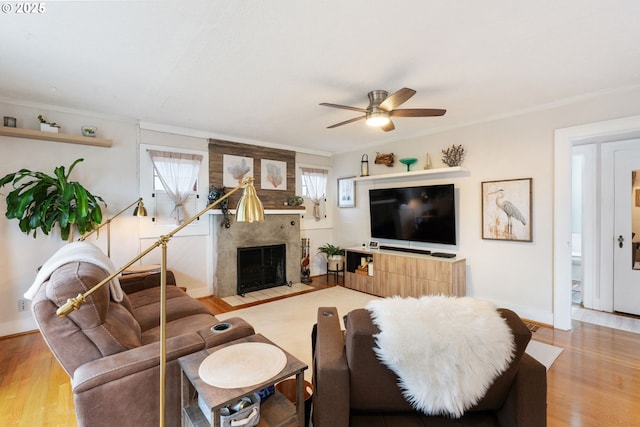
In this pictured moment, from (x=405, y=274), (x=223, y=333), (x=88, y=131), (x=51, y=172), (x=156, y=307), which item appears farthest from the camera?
(x=405, y=274)

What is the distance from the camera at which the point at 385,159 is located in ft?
16.1

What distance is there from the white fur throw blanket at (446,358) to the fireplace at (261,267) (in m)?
3.85

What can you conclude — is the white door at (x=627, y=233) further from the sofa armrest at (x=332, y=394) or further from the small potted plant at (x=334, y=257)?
the sofa armrest at (x=332, y=394)

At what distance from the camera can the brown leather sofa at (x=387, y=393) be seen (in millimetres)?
1184

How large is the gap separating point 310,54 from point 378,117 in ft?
3.09

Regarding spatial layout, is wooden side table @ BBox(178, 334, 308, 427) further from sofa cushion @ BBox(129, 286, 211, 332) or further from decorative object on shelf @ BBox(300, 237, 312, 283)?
decorative object on shelf @ BBox(300, 237, 312, 283)

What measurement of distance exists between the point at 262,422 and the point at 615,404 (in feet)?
7.94

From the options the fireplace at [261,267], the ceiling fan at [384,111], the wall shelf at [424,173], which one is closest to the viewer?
the ceiling fan at [384,111]

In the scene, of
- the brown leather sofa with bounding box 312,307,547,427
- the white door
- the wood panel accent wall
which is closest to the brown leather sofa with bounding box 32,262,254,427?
the brown leather sofa with bounding box 312,307,547,427

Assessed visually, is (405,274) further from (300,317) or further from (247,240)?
(247,240)

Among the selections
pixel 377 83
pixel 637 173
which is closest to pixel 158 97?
pixel 377 83

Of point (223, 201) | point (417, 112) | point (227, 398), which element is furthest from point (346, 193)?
point (227, 398)

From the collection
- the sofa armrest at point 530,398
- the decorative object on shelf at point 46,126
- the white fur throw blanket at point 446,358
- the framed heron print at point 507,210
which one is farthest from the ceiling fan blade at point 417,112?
the decorative object on shelf at point 46,126

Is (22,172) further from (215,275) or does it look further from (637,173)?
(637,173)
